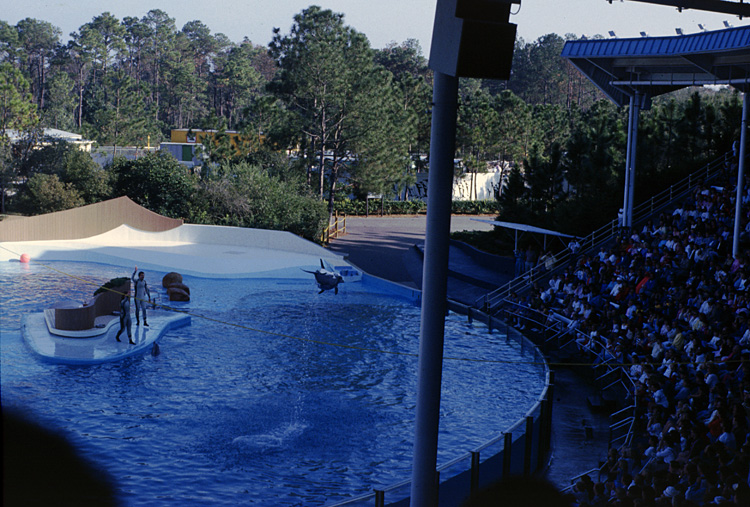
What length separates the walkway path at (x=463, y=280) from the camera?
10.3 metres

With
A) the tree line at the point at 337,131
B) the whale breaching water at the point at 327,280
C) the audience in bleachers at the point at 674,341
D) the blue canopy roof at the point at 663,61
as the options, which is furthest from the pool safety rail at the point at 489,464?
the tree line at the point at 337,131

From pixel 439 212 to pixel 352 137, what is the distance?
119 feet

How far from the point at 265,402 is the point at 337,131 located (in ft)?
92.4

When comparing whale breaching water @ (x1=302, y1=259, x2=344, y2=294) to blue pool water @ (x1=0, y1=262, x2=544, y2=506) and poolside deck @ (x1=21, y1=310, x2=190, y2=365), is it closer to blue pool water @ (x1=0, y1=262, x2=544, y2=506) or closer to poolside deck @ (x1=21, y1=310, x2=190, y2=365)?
blue pool water @ (x1=0, y1=262, x2=544, y2=506)

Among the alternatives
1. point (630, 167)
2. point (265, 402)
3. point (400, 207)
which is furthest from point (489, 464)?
point (400, 207)

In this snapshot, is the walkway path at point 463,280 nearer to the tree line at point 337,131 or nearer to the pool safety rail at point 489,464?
the pool safety rail at point 489,464

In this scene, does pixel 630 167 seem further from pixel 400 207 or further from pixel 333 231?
pixel 400 207

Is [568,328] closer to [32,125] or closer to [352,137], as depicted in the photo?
[352,137]

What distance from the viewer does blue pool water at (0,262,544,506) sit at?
10.5 meters

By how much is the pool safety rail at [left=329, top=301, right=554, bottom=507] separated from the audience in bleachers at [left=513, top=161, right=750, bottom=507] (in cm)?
87

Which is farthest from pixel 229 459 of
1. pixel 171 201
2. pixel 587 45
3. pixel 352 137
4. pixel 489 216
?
pixel 489 216

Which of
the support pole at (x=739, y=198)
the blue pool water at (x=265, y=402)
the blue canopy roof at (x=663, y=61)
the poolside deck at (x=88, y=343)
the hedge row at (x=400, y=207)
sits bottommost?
the blue pool water at (x=265, y=402)

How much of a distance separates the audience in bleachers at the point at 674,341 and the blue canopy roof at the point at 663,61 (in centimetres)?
286

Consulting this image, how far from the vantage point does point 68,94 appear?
2616 inches
